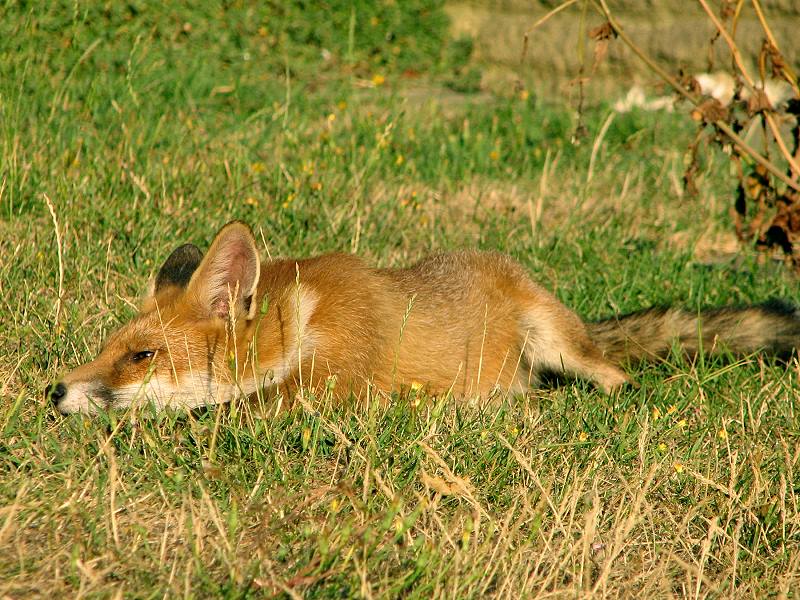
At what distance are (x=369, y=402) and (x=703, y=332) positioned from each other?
2.02m

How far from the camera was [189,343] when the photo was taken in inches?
162

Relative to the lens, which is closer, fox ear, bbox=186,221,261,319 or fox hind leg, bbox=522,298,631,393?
fox ear, bbox=186,221,261,319

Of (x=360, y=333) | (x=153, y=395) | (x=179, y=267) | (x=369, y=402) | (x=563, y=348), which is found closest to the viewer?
(x=153, y=395)

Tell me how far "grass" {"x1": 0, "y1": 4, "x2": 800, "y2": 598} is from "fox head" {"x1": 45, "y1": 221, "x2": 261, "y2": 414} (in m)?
0.13

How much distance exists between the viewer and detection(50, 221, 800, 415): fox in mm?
4045

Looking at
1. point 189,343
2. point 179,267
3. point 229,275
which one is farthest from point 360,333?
point 179,267

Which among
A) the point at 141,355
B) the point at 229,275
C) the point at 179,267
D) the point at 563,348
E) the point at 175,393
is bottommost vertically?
the point at 563,348

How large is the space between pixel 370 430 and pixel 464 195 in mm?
3545

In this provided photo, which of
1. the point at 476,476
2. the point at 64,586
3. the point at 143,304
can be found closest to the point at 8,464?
the point at 64,586

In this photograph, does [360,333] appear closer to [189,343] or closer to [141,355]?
[189,343]

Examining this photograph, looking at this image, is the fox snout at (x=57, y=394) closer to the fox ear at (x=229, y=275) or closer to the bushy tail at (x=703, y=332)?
the fox ear at (x=229, y=275)

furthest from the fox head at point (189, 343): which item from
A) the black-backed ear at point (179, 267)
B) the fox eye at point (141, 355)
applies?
the black-backed ear at point (179, 267)

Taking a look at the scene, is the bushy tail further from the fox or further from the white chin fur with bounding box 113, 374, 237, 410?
the white chin fur with bounding box 113, 374, 237, 410

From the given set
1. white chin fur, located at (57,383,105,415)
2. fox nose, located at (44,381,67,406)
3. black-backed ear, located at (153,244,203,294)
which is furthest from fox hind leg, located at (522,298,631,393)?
fox nose, located at (44,381,67,406)
